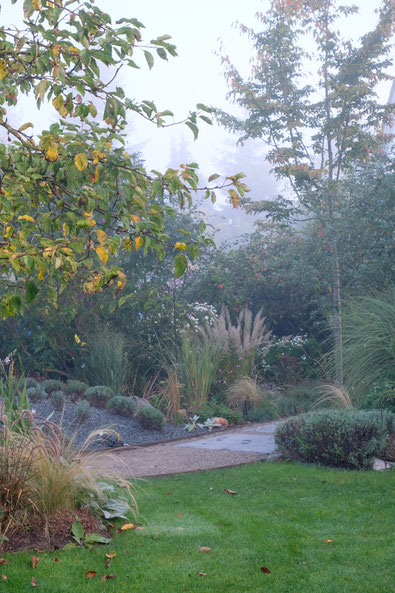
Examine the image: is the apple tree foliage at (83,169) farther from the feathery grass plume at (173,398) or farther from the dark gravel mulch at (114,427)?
the feathery grass plume at (173,398)

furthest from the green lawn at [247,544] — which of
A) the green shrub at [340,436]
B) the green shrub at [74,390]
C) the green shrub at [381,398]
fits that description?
the green shrub at [74,390]

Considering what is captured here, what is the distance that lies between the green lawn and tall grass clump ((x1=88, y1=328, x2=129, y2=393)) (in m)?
4.23

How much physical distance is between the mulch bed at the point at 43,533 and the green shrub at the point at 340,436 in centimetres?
234

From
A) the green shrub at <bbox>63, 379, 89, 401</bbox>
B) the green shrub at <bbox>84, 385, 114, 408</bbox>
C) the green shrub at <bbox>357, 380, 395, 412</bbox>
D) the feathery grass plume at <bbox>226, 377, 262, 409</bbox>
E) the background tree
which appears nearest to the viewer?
the green shrub at <bbox>357, 380, 395, 412</bbox>

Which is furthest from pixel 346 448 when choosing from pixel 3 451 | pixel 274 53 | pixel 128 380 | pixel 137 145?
pixel 137 145

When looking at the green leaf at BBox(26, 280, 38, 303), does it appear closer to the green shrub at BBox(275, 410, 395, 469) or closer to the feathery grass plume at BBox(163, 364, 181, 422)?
the green shrub at BBox(275, 410, 395, 469)

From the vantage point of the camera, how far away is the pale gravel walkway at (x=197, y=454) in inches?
224

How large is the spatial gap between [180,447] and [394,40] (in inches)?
332

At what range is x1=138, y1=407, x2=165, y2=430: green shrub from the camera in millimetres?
7648

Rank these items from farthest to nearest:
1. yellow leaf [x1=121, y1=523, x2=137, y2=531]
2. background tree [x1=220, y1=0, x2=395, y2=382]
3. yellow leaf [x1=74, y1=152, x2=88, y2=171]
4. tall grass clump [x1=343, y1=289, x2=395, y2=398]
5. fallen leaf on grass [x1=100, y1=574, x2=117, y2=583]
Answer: background tree [x1=220, y1=0, x2=395, y2=382]
tall grass clump [x1=343, y1=289, x2=395, y2=398]
yellow leaf [x1=121, y1=523, x2=137, y2=531]
fallen leaf on grass [x1=100, y1=574, x2=117, y2=583]
yellow leaf [x1=74, y1=152, x2=88, y2=171]

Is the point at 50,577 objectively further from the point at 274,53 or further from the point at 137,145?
the point at 137,145

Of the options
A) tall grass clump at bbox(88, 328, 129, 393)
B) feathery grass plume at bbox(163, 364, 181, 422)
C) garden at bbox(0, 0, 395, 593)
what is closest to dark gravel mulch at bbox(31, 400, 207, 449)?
garden at bbox(0, 0, 395, 593)

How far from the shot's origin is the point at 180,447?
6.84m

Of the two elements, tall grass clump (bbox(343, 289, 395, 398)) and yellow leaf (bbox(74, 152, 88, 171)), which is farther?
tall grass clump (bbox(343, 289, 395, 398))
